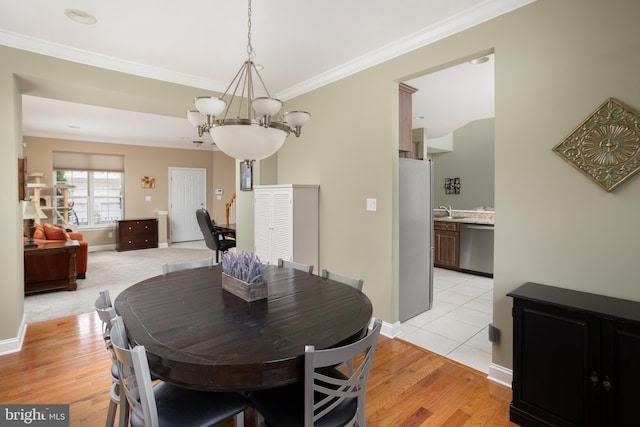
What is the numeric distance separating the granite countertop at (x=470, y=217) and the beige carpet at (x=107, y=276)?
16.7 ft

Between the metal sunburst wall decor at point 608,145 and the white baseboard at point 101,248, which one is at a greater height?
the metal sunburst wall decor at point 608,145

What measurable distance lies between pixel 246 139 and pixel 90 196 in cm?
765

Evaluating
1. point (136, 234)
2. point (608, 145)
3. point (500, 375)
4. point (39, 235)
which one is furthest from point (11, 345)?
point (136, 234)

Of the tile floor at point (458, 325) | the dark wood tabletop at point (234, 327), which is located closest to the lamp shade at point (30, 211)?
the dark wood tabletop at point (234, 327)

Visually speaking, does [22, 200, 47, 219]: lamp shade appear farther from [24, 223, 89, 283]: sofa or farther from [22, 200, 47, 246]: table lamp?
[24, 223, 89, 283]: sofa

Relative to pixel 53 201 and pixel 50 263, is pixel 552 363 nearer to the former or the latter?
pixel 50 263

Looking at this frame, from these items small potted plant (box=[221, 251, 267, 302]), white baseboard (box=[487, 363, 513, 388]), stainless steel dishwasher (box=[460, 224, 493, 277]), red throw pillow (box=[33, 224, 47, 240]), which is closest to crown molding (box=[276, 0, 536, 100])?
small potted plant (box=[221, 251, 267, 302])

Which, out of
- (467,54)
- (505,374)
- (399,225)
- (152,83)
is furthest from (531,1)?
(152,83)

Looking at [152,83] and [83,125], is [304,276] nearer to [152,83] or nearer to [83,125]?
[152,83]

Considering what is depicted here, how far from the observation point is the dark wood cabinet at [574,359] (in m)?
1.59

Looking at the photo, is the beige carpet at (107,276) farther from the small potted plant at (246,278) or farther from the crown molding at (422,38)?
the crown molding at (422,38)

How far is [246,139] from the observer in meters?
1.87

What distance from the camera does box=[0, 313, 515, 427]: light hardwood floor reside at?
201cm

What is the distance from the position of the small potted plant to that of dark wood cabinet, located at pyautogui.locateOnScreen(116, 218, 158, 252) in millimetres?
6967
